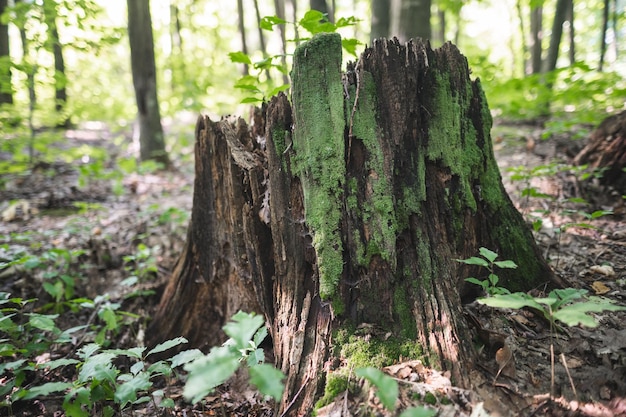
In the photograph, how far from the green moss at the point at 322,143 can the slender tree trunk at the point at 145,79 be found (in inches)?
270

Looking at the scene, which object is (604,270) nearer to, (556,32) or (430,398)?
(430,398)

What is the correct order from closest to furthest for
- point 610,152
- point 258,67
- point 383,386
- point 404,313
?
point 383,386
point 404,313
point 258,67
point 610,152

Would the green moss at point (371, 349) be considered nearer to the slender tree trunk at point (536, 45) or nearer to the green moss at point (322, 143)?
the green moss at point (322, 143)

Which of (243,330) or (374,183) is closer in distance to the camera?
(243,330)

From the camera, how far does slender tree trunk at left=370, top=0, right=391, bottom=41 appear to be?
6.54 metres

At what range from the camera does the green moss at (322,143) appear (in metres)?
2.20

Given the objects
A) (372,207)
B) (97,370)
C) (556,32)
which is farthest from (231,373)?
(556,32)

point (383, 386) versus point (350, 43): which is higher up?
point (350, 43)

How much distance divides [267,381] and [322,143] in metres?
1.38

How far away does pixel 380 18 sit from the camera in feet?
21.6

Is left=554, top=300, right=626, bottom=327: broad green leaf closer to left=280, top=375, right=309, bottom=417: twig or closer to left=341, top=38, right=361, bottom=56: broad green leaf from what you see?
left=280, top=375, right=309, bottom=417: twig

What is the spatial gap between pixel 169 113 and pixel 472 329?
1090cm

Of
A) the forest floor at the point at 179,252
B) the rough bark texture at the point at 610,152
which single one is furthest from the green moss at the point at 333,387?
the rough bark texture at the point at 610,152

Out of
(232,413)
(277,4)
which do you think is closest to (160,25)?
(277,4)
